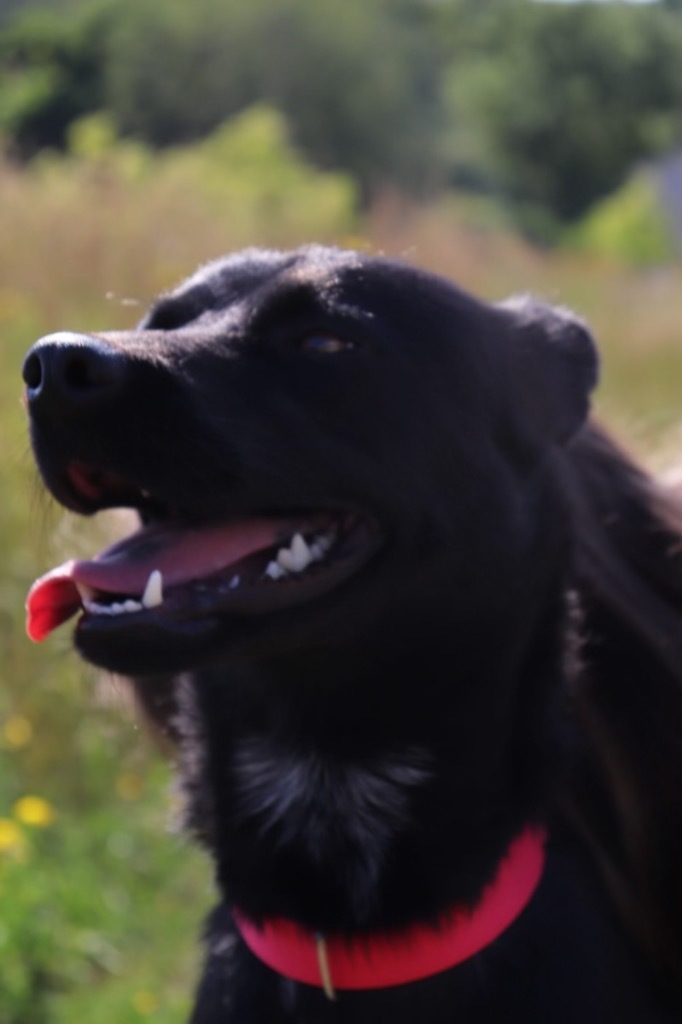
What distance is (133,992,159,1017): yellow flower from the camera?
3.29 meters

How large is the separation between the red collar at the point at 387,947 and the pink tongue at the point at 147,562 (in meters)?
0.59

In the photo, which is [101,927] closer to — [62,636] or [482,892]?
[62,636]

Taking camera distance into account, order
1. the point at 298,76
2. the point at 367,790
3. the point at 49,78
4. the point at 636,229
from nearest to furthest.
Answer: the point at 367,790
the point at 49,78
the point at 298,76
the point at 636,229

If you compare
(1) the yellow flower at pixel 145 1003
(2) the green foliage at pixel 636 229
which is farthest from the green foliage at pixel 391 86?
(1) the yellow flower at pixel 145 1003

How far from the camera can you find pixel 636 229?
27656 millimetres

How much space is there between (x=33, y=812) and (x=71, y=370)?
227 cm

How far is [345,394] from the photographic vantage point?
6.64 ft

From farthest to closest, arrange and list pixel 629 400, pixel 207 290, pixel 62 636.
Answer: pixel 629 400 → pixel 62 636 → pixel 207 290

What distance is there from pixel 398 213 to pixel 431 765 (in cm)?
921

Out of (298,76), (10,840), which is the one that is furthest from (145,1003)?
(298,76)

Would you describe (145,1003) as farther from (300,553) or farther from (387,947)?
(300,553)

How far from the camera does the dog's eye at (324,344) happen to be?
2.05m

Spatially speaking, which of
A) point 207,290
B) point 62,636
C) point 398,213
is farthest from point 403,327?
point 398,213

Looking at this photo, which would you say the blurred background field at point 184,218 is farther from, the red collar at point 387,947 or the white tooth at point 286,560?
the white tooth at point 286,560
